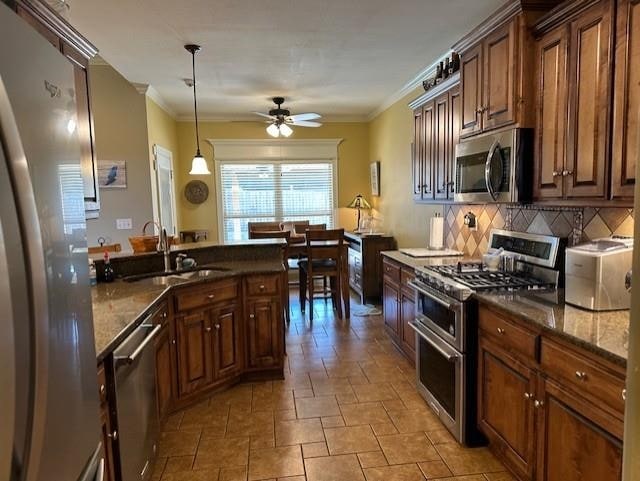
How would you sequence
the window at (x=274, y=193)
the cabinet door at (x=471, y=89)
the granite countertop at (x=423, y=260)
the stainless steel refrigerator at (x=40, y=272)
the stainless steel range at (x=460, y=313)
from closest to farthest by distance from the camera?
1. the stainless steel refrigerator at (x=40, y=272)
2. the stainless steel range at (x=460, y=313)
3. the cabinet door at (x=471, y=89)
4. the granite countertop at (x=423, y=260)
5. the window at (x=274, y=193)

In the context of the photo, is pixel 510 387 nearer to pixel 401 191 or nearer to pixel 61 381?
pixel 61 381

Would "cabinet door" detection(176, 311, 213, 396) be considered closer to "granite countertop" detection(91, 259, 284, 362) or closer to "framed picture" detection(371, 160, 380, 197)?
"granite countertop" detection(91, 259, 284, 362)

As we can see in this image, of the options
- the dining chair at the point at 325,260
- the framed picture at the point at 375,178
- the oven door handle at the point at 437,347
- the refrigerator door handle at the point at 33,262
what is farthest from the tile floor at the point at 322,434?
the framed picture at the point at 375,178

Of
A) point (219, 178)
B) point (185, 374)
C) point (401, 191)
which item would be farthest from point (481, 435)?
point (219, 178)

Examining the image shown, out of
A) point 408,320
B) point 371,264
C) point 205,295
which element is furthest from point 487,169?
point 371,264

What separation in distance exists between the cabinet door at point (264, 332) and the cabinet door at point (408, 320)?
3.46 ft

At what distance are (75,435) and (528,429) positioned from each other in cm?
185

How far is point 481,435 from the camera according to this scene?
2494 mm

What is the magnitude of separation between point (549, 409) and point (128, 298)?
220 cm

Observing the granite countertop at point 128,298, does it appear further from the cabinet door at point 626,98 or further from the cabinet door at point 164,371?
the cabinet door at point 626,98

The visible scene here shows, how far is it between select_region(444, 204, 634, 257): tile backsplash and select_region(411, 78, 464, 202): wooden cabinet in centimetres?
32

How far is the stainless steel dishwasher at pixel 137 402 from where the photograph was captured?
177 centimetres

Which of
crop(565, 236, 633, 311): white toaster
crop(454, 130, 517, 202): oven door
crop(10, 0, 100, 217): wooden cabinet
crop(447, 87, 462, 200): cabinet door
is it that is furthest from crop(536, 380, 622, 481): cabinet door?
crop(10, 0, 100, 217): wooden cabinet

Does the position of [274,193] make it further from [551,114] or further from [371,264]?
[551,114]
